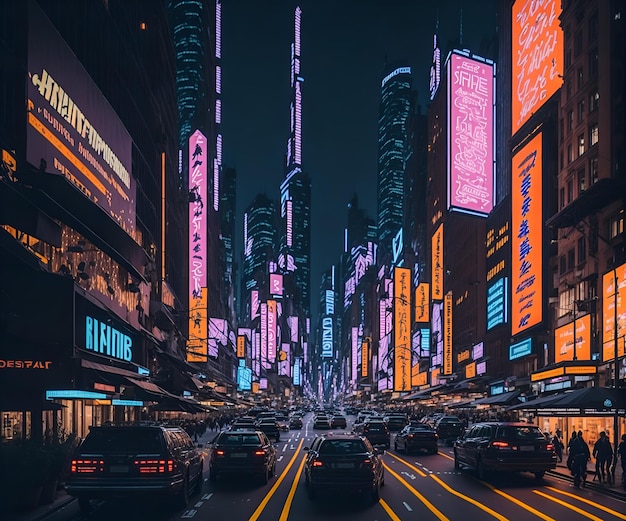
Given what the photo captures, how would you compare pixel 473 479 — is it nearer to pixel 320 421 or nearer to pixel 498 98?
pixel 320 421

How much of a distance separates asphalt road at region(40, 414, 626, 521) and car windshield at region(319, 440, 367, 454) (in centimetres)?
120

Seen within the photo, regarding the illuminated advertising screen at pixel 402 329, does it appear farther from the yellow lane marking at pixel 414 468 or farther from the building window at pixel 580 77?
the yellow lane marking at pixel 414 468

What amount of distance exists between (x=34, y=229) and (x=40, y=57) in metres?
8.61

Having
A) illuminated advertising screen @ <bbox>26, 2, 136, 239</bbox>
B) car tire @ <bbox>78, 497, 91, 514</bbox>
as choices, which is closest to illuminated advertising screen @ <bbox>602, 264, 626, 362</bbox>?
illuminated advertising screen @ <bbox>26, 2, 136, 239</bbox>

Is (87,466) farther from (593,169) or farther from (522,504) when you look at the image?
(593,169)

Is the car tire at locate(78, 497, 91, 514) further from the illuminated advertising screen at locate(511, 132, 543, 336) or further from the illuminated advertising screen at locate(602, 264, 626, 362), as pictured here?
the illuminated advertising screen at locate(511, 132, 543, 336)

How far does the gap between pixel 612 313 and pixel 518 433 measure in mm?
21631

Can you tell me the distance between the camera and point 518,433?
2538 centimetres

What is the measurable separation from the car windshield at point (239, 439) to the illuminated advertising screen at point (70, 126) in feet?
36.6

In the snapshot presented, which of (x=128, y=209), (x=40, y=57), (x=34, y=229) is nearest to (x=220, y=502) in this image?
(x=34, y=229)

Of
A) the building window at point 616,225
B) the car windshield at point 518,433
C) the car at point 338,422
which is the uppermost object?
the building window at point 616,225

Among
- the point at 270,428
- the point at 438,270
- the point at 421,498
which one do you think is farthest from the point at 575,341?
the point at 438,270

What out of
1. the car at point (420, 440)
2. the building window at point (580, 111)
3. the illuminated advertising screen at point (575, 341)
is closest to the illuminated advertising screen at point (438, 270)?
the building window at point (580, 111)

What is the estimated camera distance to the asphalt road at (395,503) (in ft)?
57.1
